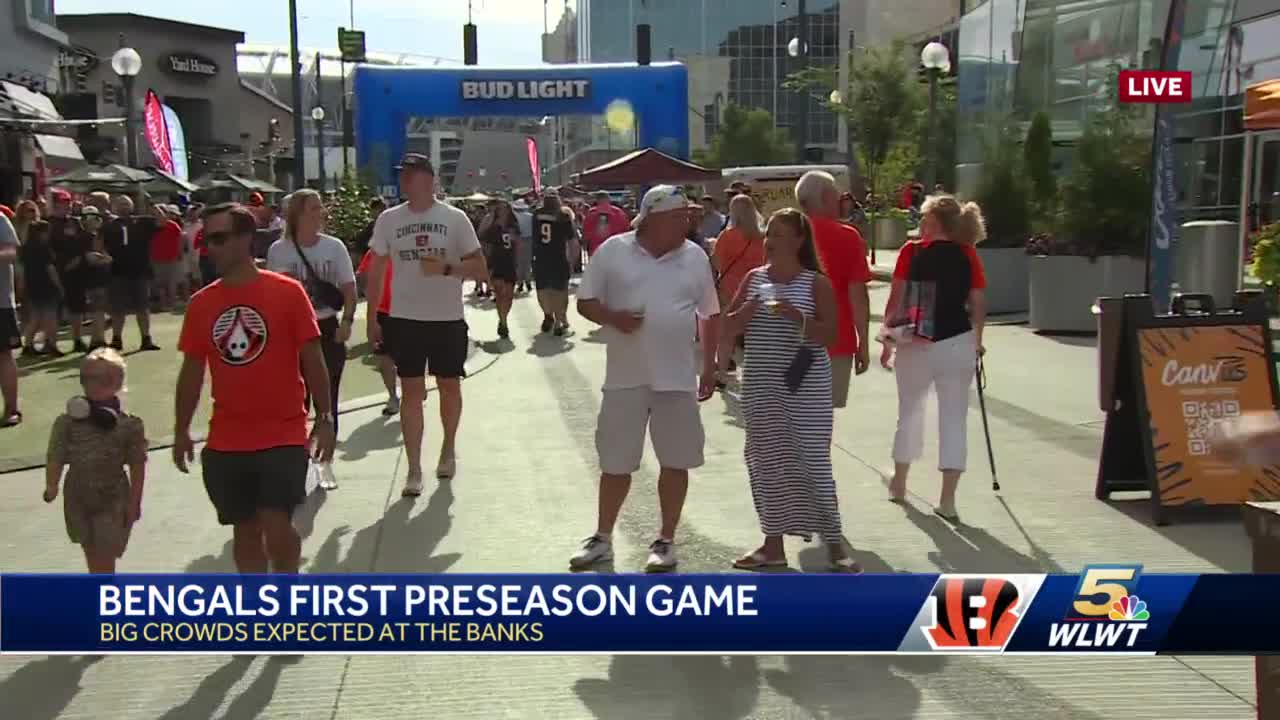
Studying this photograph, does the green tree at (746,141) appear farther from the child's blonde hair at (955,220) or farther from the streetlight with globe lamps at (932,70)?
the child's blonde hair at (955,220)

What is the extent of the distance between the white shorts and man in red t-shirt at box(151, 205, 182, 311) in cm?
1350

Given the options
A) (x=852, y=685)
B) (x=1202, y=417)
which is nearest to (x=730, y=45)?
(x=1202, y=417)

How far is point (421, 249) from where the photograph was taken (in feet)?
25.2

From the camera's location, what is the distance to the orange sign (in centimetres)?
683

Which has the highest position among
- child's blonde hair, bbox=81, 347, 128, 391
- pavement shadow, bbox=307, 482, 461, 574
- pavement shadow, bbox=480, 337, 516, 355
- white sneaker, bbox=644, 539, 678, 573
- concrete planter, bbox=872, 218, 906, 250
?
child's blonde hair, bbox=81, 347, 128, 391

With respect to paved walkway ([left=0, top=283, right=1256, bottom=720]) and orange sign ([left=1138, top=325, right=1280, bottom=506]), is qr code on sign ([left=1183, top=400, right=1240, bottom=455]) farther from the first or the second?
paved walkway ([left=0, top=283, right=1256, bottom=720])

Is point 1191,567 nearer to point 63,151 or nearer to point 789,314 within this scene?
point 789,314

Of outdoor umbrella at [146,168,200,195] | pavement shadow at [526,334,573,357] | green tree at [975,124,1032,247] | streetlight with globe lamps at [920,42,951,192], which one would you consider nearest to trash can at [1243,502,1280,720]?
pavement shadow at [526,334,573,357]

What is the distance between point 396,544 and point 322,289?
171 centimetres

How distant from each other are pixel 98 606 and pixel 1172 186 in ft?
31.5

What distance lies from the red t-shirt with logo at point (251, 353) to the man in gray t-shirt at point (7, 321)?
234 inches

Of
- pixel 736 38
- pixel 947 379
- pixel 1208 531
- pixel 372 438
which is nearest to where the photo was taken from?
pixel 1208 531

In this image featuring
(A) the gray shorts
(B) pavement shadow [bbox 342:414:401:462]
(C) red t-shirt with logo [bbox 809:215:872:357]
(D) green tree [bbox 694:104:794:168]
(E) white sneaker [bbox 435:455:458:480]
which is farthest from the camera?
(D) green tree [bbox 694:104:794:168]

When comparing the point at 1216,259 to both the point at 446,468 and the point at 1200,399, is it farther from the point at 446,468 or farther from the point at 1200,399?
the point at 446,468
